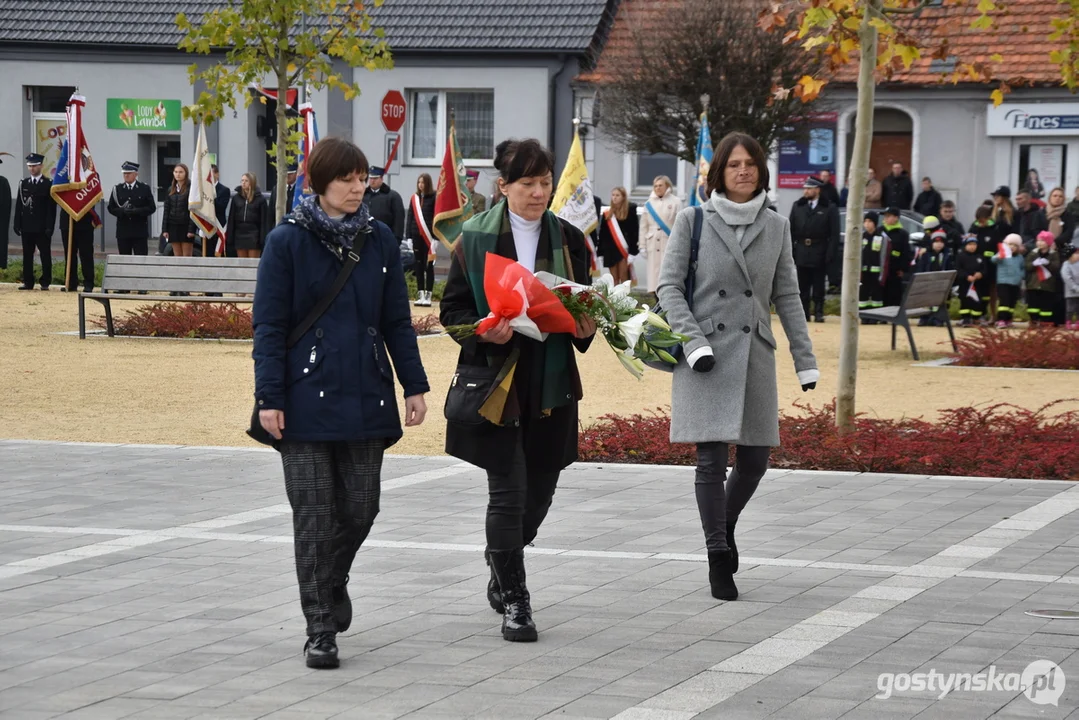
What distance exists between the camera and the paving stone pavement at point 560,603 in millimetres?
5109

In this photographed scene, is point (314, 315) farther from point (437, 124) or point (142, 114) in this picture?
point (142, 114)

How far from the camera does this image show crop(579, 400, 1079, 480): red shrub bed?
9906 millimetres

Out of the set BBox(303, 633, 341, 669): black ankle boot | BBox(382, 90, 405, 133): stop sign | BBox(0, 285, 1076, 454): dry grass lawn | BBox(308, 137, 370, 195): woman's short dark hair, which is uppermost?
BBox(382, 90, 405, 133): stop sign

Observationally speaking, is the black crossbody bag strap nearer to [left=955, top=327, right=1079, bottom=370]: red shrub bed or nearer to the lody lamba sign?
[left=955, top=327, right=1079, bottom=370]: red shrub bed

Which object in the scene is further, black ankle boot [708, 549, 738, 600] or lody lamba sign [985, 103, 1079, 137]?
lody lamba sign [985, 103, 1079, 137]

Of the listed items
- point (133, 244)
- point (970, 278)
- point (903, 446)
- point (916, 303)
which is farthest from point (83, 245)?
point (903, 446)

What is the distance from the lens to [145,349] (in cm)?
1719

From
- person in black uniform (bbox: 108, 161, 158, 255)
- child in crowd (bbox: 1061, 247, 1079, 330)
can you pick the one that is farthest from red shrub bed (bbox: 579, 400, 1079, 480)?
person in black uniform (bbox: 108, 161, 158, 255)

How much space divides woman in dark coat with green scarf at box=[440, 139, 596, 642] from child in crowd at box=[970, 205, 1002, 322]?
55.2ft

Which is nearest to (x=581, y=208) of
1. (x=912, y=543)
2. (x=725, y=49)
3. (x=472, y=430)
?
(x=725, y=49)

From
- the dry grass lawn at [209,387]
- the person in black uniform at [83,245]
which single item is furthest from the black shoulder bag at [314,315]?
the person in black uniform at [83,245]

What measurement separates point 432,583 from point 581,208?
1597 centimetres

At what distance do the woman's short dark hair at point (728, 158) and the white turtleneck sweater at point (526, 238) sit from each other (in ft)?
3.16

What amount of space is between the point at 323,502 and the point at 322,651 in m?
0.50
